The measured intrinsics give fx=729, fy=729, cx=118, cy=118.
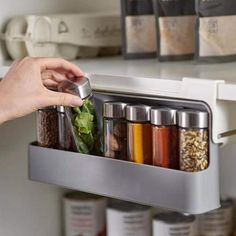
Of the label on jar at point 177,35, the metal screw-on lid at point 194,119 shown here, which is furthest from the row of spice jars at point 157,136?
the label on jar at point 177,35

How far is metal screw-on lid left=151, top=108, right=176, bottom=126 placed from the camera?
951mm

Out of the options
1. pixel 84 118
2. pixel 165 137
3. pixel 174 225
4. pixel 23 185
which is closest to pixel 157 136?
pixel 165 137

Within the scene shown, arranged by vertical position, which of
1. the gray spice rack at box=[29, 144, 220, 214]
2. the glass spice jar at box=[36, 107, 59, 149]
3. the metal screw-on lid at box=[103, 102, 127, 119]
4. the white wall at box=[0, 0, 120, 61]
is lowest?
the gray spice rack at box=[29, 144, 220, 214]

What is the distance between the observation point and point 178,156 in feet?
3.17

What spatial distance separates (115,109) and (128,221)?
0.34m

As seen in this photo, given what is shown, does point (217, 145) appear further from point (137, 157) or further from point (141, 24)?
point (141, 24)

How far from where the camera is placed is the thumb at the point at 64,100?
38.8 inches

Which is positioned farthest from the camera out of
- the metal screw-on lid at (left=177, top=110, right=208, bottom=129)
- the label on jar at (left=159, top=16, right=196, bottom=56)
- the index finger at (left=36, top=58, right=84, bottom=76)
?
the label on jar at (left=159, top=16, right=196, bottom=56)

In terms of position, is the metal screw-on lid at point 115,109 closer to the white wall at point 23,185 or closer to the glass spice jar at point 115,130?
the glass spice jar at point 115,130

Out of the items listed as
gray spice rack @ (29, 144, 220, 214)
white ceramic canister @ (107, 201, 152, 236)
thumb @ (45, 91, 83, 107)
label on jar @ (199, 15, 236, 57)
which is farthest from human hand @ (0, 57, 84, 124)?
white ceramic canister @ (107, 201, 152, 236)

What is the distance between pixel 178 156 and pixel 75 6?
1.71 feet

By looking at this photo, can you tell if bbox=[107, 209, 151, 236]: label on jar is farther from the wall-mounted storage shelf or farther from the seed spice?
the seed spice

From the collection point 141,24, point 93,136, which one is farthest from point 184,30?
point 93,136

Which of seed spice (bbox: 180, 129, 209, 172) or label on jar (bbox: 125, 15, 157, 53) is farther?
label on jar (bbox: 125, 15, 157, 53)
